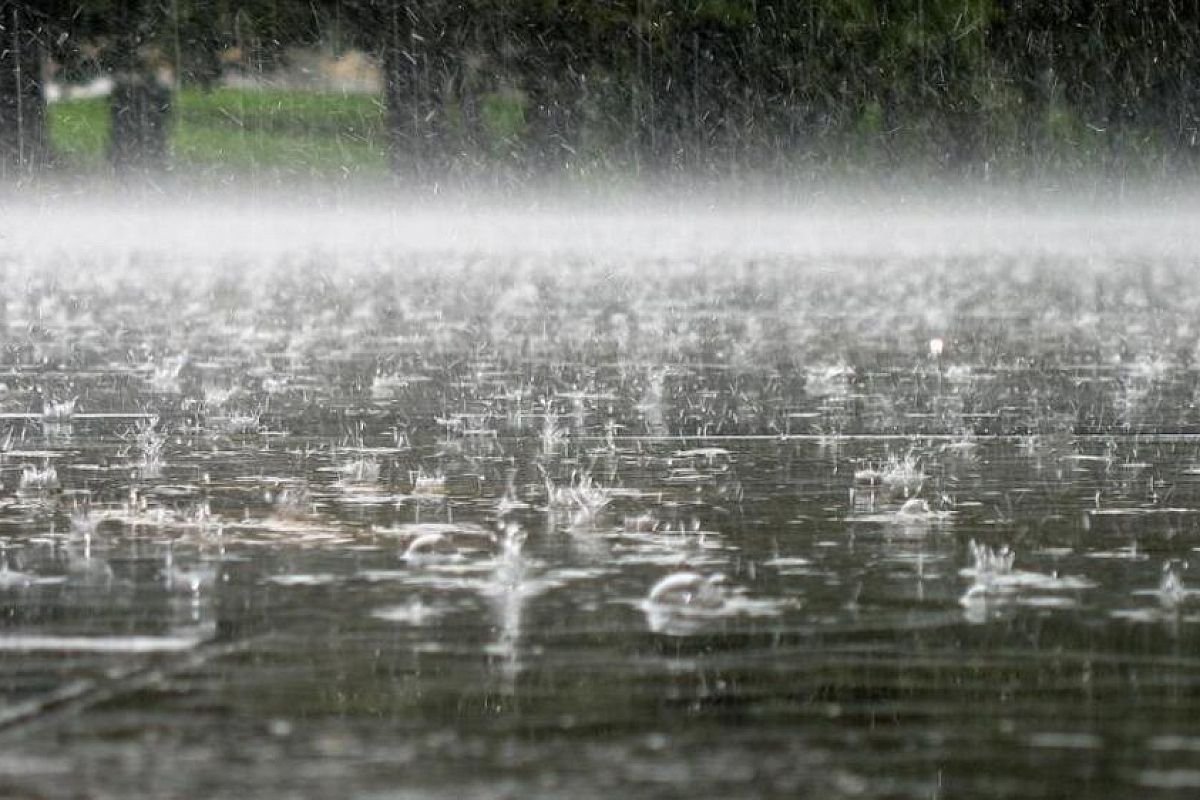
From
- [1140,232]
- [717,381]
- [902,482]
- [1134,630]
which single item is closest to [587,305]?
[717,381]

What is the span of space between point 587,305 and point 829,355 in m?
7.00

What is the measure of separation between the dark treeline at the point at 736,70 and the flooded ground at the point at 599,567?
3688 centimetres

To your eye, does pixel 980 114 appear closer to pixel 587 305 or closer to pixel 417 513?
pixel 587 305

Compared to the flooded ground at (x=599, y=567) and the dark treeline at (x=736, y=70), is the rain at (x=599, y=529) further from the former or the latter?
the dark treeline at (x=736, y=70)

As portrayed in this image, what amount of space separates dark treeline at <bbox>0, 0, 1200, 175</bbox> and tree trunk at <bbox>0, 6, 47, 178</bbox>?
1001mm

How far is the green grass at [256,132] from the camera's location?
55000 mm

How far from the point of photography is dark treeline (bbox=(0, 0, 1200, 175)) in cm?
5406

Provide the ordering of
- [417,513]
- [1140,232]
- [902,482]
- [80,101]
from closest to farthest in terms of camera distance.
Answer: [417,513] < [902,482] < [1140,232] < [80,101]

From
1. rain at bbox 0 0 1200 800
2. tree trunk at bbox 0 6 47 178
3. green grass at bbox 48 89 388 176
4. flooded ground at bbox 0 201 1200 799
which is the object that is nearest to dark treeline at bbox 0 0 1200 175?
tree trunk at bbox 0 6 47 178

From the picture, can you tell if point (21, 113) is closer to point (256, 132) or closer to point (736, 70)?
point (256, 132)

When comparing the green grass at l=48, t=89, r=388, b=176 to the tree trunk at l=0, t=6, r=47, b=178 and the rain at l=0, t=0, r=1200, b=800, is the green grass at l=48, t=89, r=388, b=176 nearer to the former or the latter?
the tree trunk at l=0, t=6, r=47, b=178

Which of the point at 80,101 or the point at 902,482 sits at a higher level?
the point at 80,101

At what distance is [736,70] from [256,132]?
10137 millimetres

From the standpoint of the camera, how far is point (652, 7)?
180 feet
